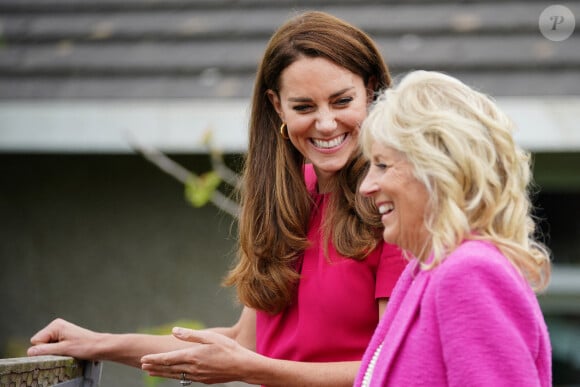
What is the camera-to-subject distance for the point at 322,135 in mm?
2510

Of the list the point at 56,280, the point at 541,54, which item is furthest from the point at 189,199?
the point at 541,54

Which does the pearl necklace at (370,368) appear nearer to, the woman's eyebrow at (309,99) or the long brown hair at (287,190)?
the long brown hair at (287,190)

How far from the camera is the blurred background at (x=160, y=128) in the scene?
4.39 meters

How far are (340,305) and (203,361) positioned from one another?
0.34 m

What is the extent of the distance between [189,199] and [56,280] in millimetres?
748

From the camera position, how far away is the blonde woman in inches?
68.1

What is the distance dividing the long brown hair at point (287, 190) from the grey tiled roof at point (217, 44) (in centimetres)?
178

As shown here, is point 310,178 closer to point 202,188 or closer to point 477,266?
point 477,266

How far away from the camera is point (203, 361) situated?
2312 mm

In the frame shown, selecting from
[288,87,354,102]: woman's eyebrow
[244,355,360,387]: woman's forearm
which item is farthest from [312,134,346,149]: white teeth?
[244,355,360,387]: woman's forearm

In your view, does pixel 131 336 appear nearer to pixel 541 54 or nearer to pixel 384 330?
pixel 384 330
